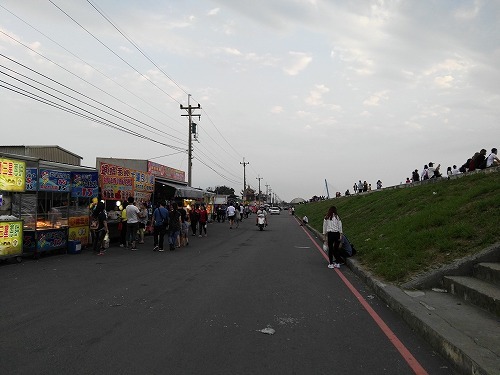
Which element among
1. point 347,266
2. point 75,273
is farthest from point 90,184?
point 347,266

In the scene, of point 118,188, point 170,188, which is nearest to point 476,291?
point 118,188

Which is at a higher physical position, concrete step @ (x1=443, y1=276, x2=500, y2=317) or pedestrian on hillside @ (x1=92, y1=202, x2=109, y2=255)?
pedestrian on hillside @ (x1=92, y1=202, x2=109, y2=255)

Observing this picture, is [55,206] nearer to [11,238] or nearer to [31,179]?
[31,179]

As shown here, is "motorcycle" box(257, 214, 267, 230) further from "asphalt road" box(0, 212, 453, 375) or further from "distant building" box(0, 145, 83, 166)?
"asphalt road" box(0, 212, 453, 375)

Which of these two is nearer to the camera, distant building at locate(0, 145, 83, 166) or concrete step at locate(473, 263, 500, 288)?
concrete step at locate(473, 263, 500, 288)

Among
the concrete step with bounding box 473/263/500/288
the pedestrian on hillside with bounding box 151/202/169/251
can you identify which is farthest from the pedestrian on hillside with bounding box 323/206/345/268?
the pedestrian on hillside with bounding box 151/202/169/251

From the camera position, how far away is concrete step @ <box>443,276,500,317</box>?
17.8 ft

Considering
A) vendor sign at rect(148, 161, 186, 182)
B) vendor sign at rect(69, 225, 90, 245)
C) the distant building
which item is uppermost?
the distant building

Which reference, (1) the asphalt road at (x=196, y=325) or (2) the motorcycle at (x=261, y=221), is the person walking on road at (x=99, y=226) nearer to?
(1) the asphalt road at (x=196, y=325)

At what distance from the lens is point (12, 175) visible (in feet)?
35.5

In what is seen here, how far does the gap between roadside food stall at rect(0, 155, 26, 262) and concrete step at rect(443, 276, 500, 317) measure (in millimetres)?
10833

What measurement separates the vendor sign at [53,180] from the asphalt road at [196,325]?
12.0ft

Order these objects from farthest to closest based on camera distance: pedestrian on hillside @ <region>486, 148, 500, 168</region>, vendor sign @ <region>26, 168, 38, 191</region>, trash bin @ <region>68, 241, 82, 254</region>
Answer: pedestrian on hillside @ <region>486, 148, 500, 168</region> → trash bin @ <region>68, 241, 82, 254</region> → vendor sign @ <region>26, 168, 38, 191</region>

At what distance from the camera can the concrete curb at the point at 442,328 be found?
12.5 ft
